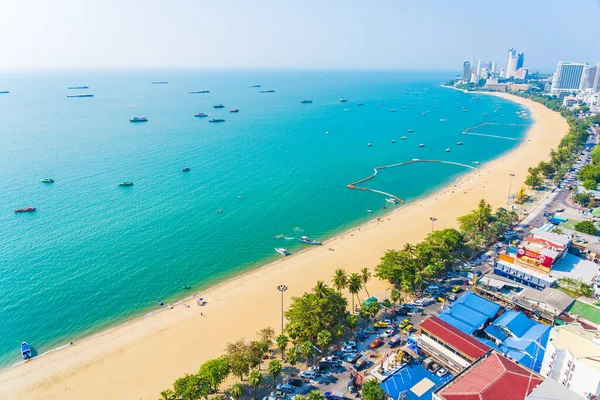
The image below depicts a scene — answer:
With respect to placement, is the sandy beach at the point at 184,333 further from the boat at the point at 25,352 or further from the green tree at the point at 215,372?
the green tree at the point at 215,372

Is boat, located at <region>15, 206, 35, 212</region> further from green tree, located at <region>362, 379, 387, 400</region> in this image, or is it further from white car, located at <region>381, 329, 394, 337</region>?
green tree, located at <region>362, 379, 387, 400</region>

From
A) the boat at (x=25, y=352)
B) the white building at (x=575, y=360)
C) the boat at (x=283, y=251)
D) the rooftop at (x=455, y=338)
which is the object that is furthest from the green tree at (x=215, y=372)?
the boat at (x=283, y=251)

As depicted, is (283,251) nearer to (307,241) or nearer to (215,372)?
(307,241)

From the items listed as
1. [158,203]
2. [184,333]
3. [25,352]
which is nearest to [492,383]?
[184,333]

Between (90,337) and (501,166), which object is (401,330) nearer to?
(90,337)

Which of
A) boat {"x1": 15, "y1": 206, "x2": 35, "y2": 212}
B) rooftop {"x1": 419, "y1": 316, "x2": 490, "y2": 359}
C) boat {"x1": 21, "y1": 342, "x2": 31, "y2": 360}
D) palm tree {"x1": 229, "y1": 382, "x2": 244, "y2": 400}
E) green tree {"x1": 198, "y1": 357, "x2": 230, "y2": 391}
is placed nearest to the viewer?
palm tree {"x1": 229, "y1": 382, "x2": 244, "y2": 400}

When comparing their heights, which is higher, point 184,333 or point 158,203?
point 158,203

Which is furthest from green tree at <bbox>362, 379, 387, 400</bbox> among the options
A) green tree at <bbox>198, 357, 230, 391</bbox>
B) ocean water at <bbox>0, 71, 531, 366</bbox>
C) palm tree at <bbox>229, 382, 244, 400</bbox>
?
ocean water at <bbox>0, 71, 531, 366</bbox>
